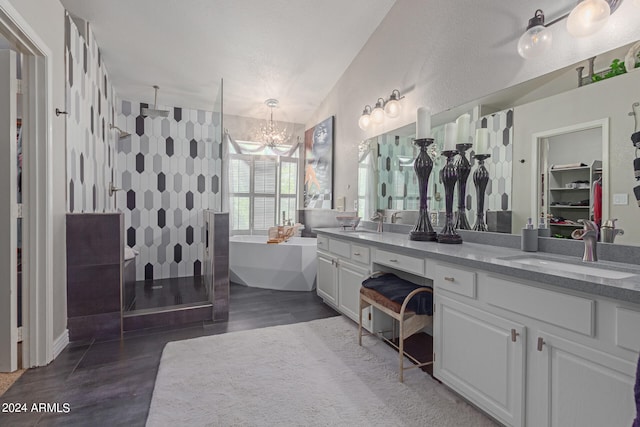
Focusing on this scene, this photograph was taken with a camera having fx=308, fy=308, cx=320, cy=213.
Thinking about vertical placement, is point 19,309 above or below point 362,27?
below

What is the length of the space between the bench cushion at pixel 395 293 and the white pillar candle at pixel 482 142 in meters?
1.07

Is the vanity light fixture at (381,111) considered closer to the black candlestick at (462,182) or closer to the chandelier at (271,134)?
the black candlestick at (462,182)

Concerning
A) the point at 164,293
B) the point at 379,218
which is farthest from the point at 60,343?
the point at 379,218

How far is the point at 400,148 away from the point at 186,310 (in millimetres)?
2612

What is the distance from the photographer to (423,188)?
8.48 feet

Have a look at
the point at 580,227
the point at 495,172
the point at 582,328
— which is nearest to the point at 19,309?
the point at 582,328

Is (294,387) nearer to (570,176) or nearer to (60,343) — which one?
(60,343)

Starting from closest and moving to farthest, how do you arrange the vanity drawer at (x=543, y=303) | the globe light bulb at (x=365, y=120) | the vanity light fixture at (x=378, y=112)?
1. the vanity drawer at (x=543, y=303)
2. the vanity light fixture at (x=378, y=112)
3. the globe light bulb at (x=365, y=120)

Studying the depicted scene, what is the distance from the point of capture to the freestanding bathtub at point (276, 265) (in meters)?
3.99

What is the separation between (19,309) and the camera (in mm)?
2053

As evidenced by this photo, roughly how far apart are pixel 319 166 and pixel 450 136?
2.69m

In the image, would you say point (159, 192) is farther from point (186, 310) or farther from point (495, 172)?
point (495, 172)

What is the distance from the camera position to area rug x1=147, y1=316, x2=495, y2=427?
1.59 m

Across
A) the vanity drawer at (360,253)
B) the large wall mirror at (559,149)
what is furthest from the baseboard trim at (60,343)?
the large wall mirror at (559,149)
